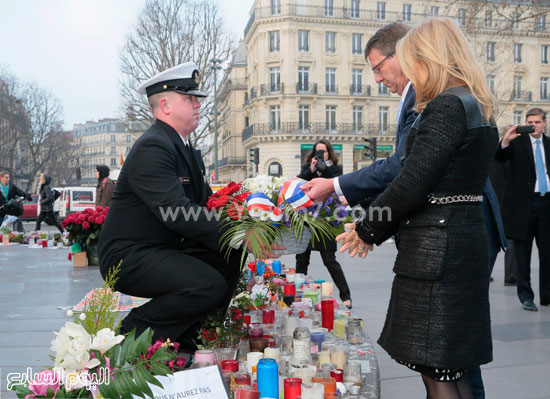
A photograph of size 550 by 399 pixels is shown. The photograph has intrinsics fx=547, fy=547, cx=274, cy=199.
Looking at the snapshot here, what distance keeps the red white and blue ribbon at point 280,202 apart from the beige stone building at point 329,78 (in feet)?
137

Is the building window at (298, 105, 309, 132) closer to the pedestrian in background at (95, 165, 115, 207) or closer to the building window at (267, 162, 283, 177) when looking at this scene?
the building window at (267, 162, 283, 177)

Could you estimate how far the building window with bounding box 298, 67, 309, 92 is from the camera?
150ft

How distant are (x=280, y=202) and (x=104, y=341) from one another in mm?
1302

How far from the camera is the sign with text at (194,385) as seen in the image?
2488 mm

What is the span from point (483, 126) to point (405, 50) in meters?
0.48

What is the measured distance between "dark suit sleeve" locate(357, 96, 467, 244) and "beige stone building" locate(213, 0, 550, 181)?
42.5 meters

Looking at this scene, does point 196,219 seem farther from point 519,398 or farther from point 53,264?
point 53,264

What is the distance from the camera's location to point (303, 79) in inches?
1807

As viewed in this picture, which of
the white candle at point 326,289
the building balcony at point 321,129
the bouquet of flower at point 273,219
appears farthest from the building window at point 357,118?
the bouquet of flower at point 273,219

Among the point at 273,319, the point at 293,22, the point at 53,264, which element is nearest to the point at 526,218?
the point at 273,319

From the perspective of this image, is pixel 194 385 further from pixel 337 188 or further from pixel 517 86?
pixel 517 86

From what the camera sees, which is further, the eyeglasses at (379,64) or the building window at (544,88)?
the building window at (544,88)

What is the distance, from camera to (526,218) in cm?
618

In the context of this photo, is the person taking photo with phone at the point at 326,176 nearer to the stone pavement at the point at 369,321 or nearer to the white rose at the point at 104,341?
the stone pavement at the point at 369,321
